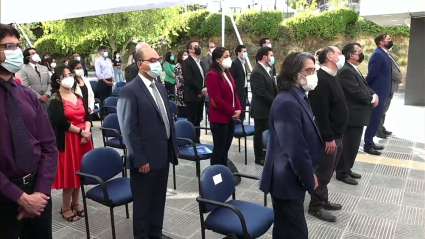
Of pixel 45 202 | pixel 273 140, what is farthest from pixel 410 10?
pixel 45 202

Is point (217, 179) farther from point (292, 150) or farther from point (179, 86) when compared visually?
point (179, 86)

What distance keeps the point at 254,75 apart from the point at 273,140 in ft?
8.39

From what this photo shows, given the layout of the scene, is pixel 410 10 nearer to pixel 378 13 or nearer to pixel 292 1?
pixel 378 13

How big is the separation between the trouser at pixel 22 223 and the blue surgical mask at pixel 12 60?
0.69 metres

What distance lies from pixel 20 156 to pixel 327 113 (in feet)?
8.73

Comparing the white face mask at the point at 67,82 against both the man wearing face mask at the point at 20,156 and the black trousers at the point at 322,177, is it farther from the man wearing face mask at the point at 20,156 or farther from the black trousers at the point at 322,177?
the black trousers at the point at 322,177

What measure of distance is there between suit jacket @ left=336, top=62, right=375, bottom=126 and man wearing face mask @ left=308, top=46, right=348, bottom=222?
2.75ft

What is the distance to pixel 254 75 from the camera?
4.88 metres

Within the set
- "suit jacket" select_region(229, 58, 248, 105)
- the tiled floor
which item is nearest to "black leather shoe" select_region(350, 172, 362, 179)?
the tiled floor

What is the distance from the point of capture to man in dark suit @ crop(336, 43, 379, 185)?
14.3ft

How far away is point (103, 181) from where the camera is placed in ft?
9.82

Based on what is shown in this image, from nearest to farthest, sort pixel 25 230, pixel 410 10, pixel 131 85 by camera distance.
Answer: pixel 25 230 → pixel 131 85 → pixel 410 10

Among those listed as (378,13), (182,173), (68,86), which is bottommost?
(182,173)

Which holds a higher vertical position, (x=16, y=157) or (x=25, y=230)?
(x=16, y=157)
